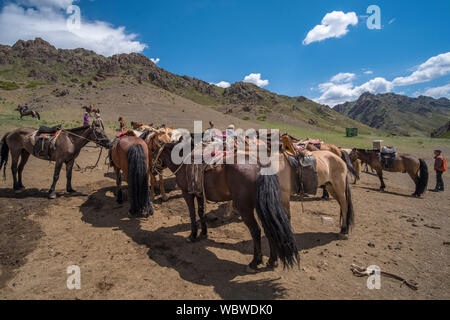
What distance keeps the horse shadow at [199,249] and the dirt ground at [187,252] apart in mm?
20

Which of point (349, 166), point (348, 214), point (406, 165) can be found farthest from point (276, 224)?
point (406, 165)

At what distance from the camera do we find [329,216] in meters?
6.55

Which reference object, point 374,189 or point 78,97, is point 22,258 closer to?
point 374,189

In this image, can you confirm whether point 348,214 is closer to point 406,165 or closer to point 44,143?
point 406,165

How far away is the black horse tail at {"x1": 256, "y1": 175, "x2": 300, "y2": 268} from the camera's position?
3480 millimetres

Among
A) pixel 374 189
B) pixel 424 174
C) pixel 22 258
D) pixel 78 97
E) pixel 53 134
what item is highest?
pixel 78 97

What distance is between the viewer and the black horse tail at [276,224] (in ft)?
11.4

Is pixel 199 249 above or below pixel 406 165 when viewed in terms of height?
below

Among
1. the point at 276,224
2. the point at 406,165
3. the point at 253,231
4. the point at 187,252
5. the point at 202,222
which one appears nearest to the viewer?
the point at 276,224

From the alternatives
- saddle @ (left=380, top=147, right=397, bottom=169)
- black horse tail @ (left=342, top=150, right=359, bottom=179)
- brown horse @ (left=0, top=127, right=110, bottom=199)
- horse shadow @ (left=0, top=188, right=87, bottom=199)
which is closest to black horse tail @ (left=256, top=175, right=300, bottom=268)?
black horse tail @ (left=342, top=150, right=359, bottom=179)

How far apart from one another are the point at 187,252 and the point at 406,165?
33.0ft

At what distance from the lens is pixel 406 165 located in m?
9.52

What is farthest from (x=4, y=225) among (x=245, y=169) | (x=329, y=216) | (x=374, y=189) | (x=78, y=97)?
(x=78, y=97)
